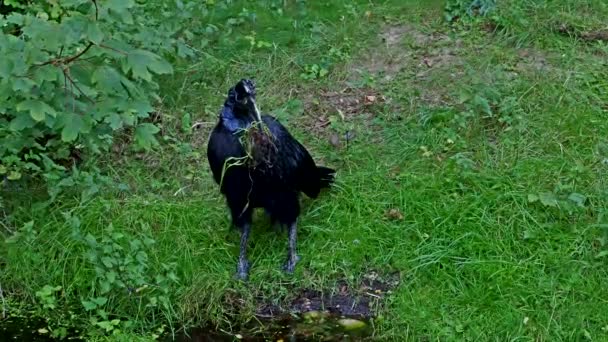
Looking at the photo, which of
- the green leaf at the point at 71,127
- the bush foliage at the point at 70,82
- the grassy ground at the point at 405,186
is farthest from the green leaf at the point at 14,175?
the green leaf at the point at 71,127

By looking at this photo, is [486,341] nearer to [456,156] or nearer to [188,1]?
[456,156]

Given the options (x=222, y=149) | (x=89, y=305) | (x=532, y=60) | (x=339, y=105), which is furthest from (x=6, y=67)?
(x=532, y=60)

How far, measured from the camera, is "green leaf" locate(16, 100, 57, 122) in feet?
14.9

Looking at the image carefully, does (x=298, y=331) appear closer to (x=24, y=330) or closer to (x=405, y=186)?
(x=405, y=186)

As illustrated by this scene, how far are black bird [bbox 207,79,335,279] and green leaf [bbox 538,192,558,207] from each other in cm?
126

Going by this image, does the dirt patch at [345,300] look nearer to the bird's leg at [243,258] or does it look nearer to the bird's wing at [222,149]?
the bird's leg at [243,258]

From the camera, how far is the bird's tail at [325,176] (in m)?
5.58

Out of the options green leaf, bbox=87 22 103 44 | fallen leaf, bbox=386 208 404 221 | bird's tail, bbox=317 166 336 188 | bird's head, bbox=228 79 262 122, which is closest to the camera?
green leaf, bbox=87 22 103 44

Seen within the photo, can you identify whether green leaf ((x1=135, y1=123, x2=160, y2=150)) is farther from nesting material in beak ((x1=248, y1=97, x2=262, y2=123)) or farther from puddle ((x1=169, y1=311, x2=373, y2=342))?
puddle ((x1=169, y1=311, x2=373, y2=342))

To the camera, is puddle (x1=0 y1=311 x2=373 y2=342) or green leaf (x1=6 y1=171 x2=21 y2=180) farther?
green leaf (x1=6 y1=171 x2=21 y2=180)

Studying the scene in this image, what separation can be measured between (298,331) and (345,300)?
0.33 meters

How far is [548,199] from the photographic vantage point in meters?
5.23

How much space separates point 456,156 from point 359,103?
1.03 metres

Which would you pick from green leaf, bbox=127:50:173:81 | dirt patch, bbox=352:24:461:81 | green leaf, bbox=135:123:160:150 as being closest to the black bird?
green leaf, bbox=135:123:160:150
